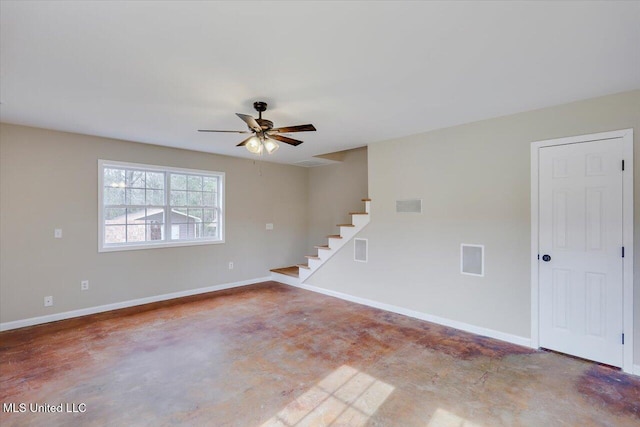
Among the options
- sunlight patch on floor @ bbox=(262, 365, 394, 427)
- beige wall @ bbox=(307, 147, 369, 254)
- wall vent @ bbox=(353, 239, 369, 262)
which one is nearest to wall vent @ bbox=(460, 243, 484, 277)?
wall vent @ bbox=(353, 239, 369, 262)

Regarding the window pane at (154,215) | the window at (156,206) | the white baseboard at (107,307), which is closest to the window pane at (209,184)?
the window at (156,206)

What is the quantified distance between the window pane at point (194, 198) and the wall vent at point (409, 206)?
11.3 ft

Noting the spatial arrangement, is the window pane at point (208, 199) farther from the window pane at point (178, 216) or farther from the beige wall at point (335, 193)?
the beige wall at point (335, 193)

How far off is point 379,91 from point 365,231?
2435mm

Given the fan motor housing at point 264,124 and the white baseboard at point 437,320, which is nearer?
the fan motor housing at point 264,124

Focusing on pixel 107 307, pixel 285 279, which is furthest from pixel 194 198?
pixel 285 279

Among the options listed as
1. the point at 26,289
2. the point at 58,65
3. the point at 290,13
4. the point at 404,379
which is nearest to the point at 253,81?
the point at 290,13

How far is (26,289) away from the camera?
12.3 feet

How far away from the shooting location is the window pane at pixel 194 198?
5.23 metres

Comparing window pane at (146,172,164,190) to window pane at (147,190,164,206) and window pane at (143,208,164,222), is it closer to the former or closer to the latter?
window pane at (147,190,164,206)

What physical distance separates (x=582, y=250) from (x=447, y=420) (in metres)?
2.17

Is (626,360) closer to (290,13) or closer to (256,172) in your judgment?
(290,13)

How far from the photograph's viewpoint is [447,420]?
2.04 metres

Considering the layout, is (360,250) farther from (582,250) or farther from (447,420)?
(447,420)
